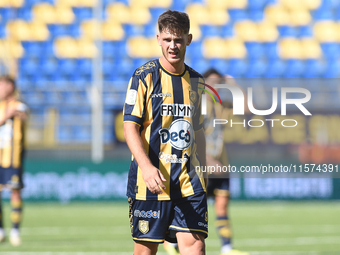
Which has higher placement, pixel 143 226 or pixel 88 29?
pixel 88 29

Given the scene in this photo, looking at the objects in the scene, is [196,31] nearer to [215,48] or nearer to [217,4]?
[215,48]

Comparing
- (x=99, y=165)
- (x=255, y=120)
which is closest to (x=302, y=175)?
(x=255, y=120)

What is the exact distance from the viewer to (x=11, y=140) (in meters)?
7.20

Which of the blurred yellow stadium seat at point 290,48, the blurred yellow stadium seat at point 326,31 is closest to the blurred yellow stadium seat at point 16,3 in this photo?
the blurred yellow stadium seat at point 290,48

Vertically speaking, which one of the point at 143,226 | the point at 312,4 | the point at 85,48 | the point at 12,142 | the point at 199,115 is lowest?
the point at 143,226

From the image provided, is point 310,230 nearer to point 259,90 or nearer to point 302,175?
point 302,175

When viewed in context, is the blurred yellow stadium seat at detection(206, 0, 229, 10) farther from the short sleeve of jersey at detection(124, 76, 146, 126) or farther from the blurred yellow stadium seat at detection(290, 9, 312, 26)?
the short sleeve of jersey at detection(124, 76, 146, 126)

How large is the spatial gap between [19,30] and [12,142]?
9.55 meters

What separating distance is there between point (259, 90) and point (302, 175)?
6.98 feet

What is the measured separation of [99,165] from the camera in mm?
11758

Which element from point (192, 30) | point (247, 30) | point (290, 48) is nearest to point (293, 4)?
point (290, 48)

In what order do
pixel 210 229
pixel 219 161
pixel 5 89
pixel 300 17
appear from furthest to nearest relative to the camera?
pixel 300 17 < pixel 210 229 < pixel 5 89 < pixel 219 161

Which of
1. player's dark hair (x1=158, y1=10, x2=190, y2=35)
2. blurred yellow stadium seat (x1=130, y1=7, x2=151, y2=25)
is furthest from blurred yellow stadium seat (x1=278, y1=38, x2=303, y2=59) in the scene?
player's dark hair (x1=158, y1=10, x2=190, y2=35)

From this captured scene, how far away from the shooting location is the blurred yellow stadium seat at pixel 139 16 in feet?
52.8
